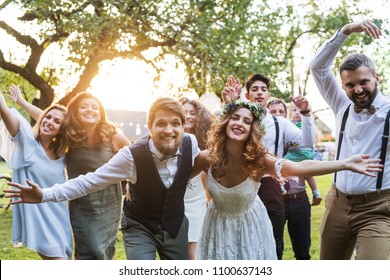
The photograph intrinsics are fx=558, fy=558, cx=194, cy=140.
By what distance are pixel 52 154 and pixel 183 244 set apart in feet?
4.46

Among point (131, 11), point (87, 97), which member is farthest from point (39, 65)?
point (87, 97)

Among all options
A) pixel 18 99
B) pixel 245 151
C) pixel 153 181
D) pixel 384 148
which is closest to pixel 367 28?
pixel 384 148

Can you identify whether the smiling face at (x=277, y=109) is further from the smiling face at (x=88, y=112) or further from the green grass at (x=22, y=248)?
the green grass at (x=22, y=248)

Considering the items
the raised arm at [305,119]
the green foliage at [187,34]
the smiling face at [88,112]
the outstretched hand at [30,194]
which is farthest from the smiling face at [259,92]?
the green foliage at [187,34]

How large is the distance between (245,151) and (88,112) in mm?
1425

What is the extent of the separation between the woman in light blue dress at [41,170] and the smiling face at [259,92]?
155cm

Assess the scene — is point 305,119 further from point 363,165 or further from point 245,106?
point 363,165

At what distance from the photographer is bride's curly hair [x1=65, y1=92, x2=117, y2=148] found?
14.1 feet

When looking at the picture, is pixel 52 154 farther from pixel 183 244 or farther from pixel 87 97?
pixel 183 244

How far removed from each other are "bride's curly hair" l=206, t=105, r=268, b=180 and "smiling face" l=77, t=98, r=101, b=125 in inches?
44.1

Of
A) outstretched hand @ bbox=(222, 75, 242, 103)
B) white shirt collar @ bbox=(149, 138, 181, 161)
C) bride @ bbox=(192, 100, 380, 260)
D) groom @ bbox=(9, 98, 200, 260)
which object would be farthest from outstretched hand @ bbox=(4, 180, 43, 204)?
outstretched hand @ bbox=(222, 75, 242, 103)

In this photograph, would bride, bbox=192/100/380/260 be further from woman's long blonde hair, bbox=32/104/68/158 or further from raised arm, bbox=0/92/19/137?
raised arm, bbox=0/92/19/137

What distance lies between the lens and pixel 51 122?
429cm

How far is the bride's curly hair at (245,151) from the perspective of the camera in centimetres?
346
